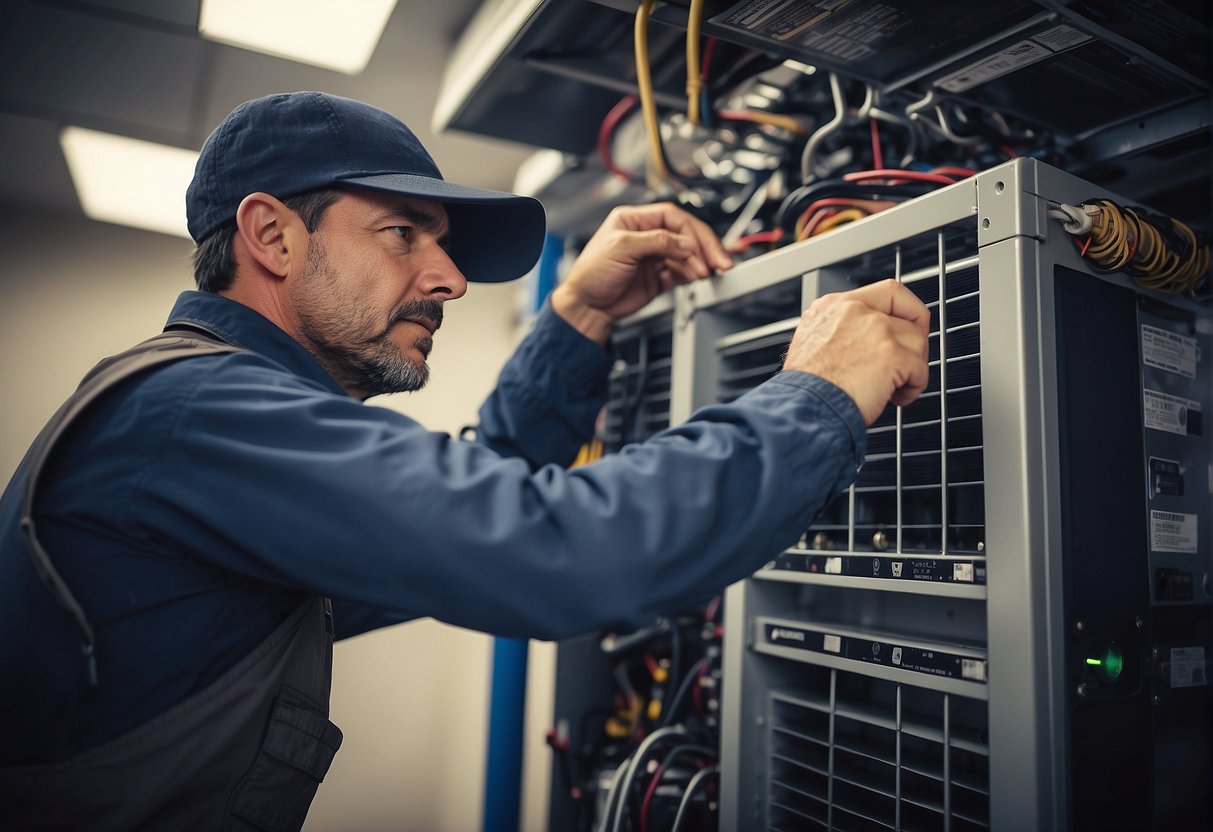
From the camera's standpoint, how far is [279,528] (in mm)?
655

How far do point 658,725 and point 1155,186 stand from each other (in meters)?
1.13

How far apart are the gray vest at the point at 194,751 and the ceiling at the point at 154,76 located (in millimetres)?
1130

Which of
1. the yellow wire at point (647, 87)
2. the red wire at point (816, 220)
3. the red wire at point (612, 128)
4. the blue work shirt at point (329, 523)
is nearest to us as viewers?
the blue work shirt at point (329, 523)

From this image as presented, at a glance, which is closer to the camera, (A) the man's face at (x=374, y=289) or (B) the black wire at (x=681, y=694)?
(A) the man's face at (x=374, y=289)

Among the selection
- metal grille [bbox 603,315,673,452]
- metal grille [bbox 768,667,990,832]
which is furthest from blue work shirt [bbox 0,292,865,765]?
metal grille [bbox 603,315,673,452]

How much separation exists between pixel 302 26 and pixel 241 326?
1.16 metres

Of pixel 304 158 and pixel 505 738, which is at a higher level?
pixel 304 158

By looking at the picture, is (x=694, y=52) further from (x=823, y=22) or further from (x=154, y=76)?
(x=154, y=76)

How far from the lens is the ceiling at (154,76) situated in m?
1.79

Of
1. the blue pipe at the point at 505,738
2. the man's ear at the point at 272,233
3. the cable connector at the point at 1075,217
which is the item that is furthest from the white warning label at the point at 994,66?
the blue pipe at the point at 505,738

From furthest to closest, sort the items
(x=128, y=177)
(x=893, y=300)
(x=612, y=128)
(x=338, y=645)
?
(x=338, y=645) → (x=128, y=177) → (x=612, y=128) → (x=893, y=300)

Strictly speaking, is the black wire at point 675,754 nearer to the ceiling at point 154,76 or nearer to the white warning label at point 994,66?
the white warning label at point 994,66

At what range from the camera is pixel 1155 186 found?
1.10 m

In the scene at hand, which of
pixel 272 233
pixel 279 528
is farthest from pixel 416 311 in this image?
pixel 279 528
